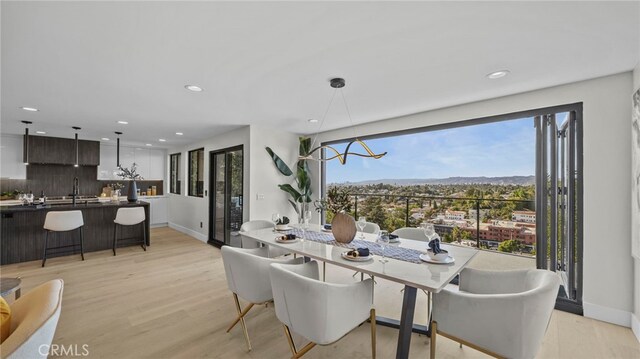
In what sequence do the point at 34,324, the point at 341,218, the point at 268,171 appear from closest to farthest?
the point at 34,324 < the point at 341,218 < the point at 268,171

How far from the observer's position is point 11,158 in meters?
5.88

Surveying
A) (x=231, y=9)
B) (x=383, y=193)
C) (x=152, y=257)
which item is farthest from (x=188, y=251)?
(x=231, y=9)

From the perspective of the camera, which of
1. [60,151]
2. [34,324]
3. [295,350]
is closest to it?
[34,324]

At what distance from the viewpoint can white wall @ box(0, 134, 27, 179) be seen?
5.77 meters

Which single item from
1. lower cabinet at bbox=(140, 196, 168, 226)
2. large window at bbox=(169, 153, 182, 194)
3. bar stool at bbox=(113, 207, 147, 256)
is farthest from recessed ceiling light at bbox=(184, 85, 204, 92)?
lower cabinet at bbox=(140, 196, 168, 226)

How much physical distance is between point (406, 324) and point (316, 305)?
2.12 feet

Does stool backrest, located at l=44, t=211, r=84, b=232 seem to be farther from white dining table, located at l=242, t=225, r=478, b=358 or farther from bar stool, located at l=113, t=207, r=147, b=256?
white dining table, located at l=242, t=225, r=478, b=358

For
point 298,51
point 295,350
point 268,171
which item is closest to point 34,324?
point 295,350

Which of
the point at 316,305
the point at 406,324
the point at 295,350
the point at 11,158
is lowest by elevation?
the point at 295,350

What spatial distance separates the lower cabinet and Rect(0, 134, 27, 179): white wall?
96.4 inches

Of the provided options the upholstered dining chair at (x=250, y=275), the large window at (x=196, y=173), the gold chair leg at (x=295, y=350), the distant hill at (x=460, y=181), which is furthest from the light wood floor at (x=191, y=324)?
the large window at (x=196, y=173)

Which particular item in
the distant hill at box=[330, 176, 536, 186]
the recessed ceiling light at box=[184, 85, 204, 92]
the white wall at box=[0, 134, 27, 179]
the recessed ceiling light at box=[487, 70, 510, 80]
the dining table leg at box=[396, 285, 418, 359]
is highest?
the recessed ceiling light at box=[184, 85, 204, 92]

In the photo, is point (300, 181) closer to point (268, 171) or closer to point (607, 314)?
point (268, 171)

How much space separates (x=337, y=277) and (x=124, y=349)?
2400 millimetres
